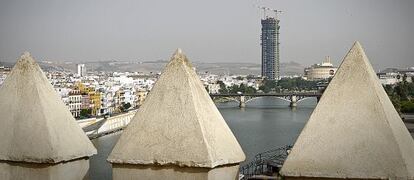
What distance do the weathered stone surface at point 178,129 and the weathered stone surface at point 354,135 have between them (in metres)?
0.26

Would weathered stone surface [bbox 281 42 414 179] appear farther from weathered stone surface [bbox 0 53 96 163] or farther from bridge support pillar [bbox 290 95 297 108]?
bridge support pillar [bbox 290 95 297 108]

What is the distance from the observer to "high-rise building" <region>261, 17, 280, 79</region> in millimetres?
134750

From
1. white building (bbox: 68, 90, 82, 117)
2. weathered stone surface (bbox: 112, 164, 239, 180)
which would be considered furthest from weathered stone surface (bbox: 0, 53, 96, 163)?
white building (bbox: 68, 90, 82, 117)

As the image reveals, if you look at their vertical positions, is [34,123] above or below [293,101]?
above

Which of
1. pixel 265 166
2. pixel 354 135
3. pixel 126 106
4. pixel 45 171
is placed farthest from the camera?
pixel 126 106

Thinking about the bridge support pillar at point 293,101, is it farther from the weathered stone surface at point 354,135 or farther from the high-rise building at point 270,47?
the high-rise building at point 270,47

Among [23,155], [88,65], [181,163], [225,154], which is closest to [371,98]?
[225,154]

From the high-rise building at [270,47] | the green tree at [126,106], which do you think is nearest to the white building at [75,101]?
the green tree at [126,106]

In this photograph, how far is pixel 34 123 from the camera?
2.65 metres

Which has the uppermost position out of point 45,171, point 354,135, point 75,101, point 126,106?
point 354,135

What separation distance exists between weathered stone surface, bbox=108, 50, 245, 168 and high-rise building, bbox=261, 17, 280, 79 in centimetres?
13228

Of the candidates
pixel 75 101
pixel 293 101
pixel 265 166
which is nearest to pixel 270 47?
pixel 293 101

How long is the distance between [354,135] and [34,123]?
1255 mm

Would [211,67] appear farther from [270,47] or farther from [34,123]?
[34,123]
